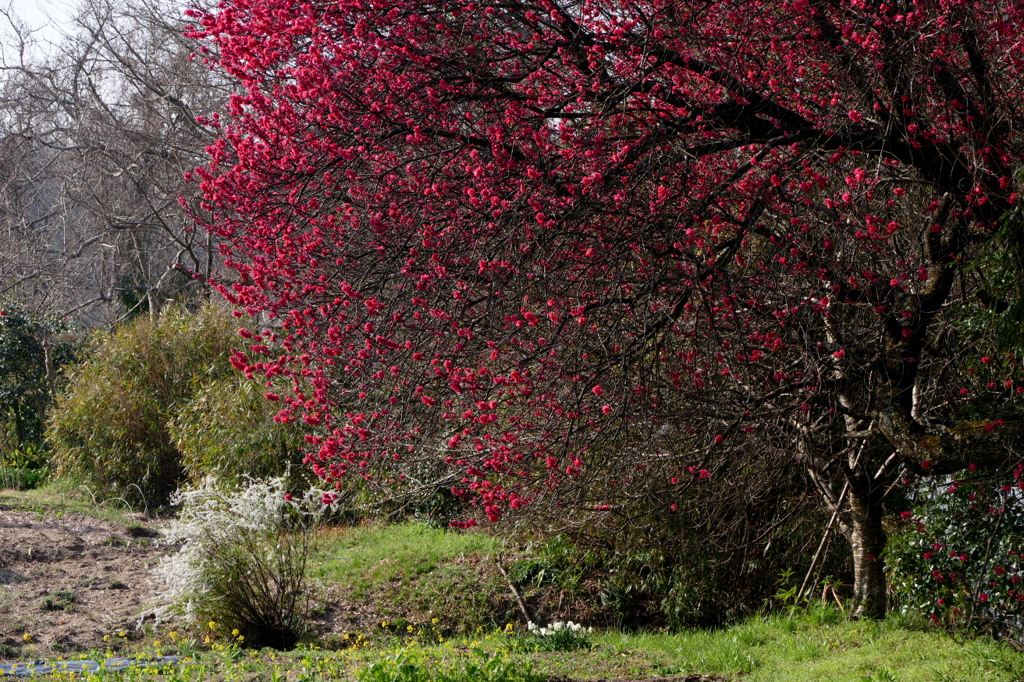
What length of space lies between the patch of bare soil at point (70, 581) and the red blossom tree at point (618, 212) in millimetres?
2954

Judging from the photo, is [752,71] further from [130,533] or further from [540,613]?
[130,533]

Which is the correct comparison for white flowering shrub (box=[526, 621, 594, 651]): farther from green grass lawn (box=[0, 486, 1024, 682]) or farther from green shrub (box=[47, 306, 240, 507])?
green shrub (box=[47, 306, 240, 507])

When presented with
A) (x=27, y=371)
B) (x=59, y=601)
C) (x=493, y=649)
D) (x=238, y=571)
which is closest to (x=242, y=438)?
(x=59, y=601)

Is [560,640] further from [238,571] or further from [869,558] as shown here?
[238,571]

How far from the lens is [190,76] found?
17172 millimetres

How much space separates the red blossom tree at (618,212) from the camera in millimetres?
4727

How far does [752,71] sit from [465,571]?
5060 millimetres

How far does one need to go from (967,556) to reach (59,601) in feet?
22.8

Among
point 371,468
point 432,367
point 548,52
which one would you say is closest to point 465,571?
point 371,468

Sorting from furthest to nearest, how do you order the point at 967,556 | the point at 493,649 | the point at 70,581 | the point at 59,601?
the point at 70,581 < the point at 59,601 < the point at 493,649 < the point at 967,556

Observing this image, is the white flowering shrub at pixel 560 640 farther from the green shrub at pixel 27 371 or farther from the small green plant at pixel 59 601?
the green shrub at pixel 27 371

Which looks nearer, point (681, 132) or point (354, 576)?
point (681, 132)

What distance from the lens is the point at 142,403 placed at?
12.7 m

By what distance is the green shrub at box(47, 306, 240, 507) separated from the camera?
499 inches
